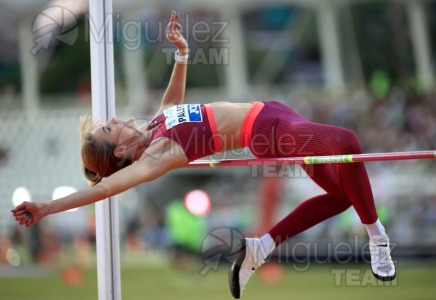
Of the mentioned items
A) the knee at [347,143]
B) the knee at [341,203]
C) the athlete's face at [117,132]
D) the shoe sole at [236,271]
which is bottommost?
the shoe sole at [236,271]

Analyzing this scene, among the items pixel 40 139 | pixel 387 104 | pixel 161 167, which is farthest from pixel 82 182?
pixel 161 167

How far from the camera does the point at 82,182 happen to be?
17562mm

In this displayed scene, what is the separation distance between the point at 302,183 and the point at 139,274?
10.3 ft

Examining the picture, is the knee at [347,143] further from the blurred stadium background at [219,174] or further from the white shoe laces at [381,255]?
the blurred stadium background at [219,174]

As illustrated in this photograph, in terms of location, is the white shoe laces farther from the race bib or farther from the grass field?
the grass field

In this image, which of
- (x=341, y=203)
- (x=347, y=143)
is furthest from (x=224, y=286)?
(x=347, y=143)

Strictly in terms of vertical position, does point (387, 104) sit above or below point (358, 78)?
below

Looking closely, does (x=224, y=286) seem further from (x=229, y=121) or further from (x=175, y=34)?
(x=229, y=121)

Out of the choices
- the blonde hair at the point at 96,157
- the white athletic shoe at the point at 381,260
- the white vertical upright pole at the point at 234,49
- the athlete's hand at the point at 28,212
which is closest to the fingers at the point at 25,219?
the athlete's hand at the point at 28,212

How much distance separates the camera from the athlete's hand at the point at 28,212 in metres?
4.54

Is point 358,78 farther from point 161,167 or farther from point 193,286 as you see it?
point 161,167

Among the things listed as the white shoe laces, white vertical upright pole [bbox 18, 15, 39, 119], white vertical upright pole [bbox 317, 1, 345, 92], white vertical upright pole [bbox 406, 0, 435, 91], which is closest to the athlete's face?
the white shoe laces

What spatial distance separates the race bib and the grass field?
370 centimetres

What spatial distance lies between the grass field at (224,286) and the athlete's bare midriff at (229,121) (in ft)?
11.7
